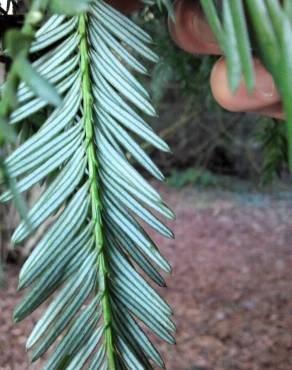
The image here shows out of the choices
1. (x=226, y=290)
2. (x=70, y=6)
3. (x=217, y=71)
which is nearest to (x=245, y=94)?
(x=217, y=71)

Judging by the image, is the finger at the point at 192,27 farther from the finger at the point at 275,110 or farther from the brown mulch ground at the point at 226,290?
the brown mulch ground at the point at 226,290

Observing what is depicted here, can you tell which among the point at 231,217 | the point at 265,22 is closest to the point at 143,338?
the point at 265,22

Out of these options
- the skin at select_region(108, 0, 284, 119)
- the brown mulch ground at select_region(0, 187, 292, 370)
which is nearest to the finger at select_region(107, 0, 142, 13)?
the skin at select_region(108, 0, 284, 119)

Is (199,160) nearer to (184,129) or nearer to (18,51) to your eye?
(184,129)

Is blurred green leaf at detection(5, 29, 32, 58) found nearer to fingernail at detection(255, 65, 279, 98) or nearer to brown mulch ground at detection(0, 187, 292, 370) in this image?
fingernail at detection(255, 65, 279, 98)

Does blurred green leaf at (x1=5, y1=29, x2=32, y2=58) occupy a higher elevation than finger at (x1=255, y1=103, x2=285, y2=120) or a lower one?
higher

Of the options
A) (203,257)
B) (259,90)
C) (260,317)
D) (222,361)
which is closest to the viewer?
(259,90)

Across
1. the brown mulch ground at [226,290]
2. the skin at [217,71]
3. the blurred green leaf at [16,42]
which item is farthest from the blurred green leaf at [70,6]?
the brown mulch ground at [226,290]
